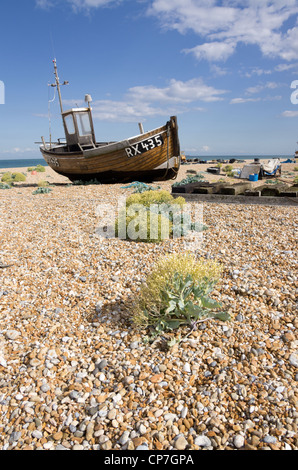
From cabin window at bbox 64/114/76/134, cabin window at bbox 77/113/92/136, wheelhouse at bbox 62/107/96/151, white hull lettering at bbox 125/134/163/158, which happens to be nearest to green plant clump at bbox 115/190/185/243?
white hull lettering at bbox 125/134/163/158

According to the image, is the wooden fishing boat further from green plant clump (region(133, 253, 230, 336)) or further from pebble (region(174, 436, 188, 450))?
pebble (region(174, 436, 188, 450))

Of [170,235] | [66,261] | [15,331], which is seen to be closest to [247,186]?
[170,235]

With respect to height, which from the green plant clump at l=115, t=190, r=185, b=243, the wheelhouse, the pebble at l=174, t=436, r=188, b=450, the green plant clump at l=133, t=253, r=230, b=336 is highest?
the wheelhouse

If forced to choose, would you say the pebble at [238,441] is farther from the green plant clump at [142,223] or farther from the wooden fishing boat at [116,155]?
the wooden fishing boat at [116,155]

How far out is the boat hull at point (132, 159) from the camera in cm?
1457

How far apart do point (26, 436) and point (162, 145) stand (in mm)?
14294

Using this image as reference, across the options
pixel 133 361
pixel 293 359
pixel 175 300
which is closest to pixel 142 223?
pixel 175 300

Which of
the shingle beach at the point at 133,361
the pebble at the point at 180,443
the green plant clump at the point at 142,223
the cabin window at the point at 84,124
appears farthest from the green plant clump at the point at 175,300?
the cabin window at the point at 84,124

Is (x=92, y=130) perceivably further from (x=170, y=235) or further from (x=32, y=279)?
(x=32, y=279)

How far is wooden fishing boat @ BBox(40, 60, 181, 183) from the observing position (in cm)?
1462

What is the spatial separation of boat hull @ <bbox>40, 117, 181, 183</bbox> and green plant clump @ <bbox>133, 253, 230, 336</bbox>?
466 inches

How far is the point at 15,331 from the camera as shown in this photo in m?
3.76

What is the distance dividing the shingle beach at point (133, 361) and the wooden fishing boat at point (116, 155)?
1003 cm

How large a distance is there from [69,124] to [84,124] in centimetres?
90
